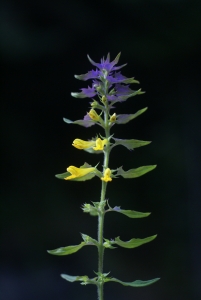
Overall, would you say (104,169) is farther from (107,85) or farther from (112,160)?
(112,160)

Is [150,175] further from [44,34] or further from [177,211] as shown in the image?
[44,34]

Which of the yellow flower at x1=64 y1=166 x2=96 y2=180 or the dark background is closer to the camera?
the yellow flower at x1=64 y1=166 x2=96 y2=180

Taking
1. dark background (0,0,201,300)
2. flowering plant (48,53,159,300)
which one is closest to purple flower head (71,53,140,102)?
flowering plant (48,53,159,300)

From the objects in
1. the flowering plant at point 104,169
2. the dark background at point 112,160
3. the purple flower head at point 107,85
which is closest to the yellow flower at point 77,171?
the flowering plant at point 104,169

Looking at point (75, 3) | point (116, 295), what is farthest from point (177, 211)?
point (75, 3)

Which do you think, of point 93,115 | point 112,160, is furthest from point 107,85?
point 112,160

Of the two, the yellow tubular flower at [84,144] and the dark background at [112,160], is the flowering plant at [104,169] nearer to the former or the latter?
the yellow tubular flower at [84,144]

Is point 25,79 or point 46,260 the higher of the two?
point 25,79

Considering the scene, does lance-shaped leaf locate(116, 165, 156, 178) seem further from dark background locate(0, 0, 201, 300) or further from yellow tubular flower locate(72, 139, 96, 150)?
dark background locate(0, 0, 201, 300)
